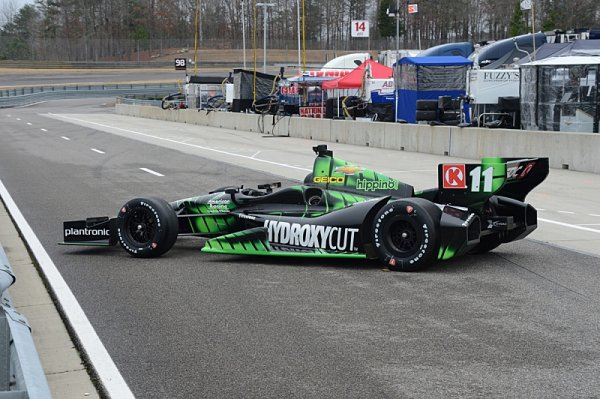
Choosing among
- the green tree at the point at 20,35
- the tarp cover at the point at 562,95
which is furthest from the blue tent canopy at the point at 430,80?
the green tree at the point at 20,35

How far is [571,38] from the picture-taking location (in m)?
30.5

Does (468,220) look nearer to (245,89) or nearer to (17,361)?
(17,361)

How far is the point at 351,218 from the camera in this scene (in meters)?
9.27

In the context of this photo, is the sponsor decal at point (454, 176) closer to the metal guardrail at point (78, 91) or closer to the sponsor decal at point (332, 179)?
the sponsor decal at point (332, 179)

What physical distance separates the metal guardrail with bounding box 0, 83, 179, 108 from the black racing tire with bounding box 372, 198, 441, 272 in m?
81.2

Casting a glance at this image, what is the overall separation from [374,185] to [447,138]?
53.5ft

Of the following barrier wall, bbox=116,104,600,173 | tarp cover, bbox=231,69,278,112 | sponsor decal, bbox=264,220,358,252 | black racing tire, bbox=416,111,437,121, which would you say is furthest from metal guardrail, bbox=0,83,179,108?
sponsor decal, bbox=264,220,358,252

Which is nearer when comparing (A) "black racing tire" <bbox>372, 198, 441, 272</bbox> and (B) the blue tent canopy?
(A) "black racing tire" <bbox>372, 198, 441, 272</bbox>

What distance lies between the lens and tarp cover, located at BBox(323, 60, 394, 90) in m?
39.8

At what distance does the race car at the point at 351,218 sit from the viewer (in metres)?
9.01

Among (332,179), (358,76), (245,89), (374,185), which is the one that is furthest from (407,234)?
(245,89)

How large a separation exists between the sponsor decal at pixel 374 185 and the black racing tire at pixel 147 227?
205 cm

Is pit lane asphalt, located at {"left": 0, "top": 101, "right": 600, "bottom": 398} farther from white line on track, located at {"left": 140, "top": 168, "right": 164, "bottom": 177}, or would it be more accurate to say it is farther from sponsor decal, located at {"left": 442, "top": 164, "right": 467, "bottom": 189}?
white line on track, located at {"left": 140, "top": 168, "right": 164, "bottom": 177}

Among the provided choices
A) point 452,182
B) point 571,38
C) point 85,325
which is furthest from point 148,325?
point 571,38
